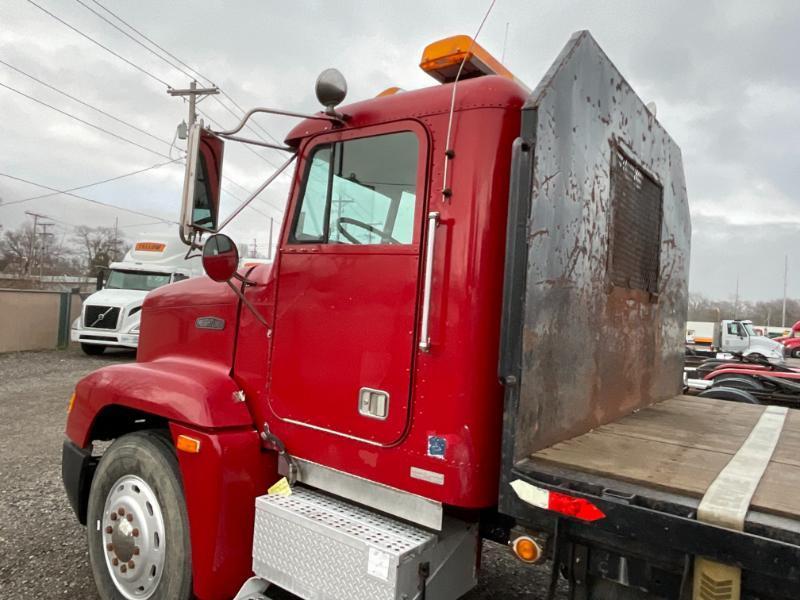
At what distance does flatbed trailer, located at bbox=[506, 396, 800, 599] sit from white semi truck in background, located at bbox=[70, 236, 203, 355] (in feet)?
43.9

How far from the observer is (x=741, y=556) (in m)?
1.46

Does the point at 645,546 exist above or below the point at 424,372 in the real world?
below

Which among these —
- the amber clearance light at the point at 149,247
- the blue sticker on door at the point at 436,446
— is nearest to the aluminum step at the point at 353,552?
the blue sticker on door at the point at 436,446

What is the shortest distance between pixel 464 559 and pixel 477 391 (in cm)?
77

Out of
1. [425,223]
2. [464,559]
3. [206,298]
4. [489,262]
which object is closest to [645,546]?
[464,559]

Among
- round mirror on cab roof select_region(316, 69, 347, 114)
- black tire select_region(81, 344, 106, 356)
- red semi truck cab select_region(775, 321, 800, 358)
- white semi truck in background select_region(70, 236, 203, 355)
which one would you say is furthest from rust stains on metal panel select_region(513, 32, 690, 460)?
red semi truck cab select_region(775, 321, 800, 358)

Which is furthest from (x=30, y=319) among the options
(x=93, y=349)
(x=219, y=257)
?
(x=219, y=257)

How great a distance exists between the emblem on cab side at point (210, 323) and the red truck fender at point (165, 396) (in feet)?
0.64

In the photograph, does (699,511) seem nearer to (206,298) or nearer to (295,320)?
(295,320)

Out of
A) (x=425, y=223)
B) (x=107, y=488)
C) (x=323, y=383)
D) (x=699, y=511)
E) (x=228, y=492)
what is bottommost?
(x=107, y=488)

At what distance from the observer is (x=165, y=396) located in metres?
2.81

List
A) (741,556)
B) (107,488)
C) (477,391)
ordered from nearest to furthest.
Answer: (741,556) → (477,391) → (107,488)

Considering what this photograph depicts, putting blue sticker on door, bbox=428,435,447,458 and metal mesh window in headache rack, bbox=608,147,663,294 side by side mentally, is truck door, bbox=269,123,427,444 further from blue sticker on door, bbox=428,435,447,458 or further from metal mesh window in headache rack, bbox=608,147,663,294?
metal mesh window in headache rack, bbox=608,147,663,294

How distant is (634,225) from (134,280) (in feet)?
47.1
